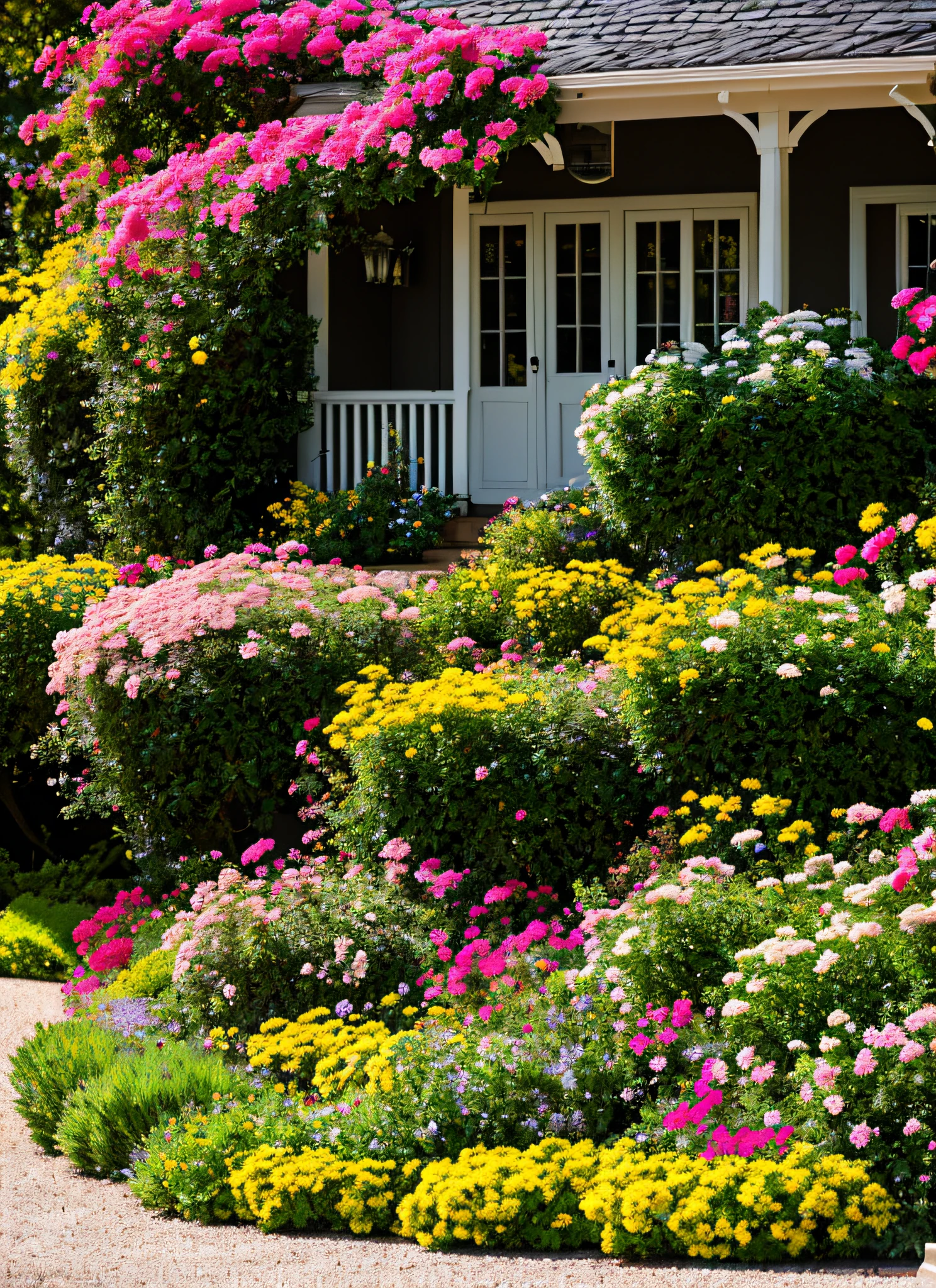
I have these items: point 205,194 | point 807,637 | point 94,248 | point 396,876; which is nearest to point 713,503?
point 807,637

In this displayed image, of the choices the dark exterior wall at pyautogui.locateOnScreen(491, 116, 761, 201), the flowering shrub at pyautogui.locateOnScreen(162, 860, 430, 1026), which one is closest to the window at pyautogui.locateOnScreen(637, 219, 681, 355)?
the dark exterior wall at pyautogui.locateOnScreen(491, 116, 761, 201)

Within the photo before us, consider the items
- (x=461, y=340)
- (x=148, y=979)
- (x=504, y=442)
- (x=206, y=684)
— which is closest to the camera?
(x=148, y=979)

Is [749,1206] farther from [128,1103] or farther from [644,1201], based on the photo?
[128,1103]

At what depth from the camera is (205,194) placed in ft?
33.3

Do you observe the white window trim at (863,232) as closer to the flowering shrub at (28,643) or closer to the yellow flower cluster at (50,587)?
the yellow flower cluster at (50,587)

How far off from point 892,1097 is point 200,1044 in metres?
2.77

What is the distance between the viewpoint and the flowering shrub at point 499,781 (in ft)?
18.1

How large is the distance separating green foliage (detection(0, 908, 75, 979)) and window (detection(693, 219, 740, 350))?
6898 millimetres

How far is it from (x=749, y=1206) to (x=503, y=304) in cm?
904

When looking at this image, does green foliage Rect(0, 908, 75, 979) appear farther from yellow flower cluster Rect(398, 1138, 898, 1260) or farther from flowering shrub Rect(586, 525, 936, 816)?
yellow flower cluster Rect(398, 1138, 898, 1260)

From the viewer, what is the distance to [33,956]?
23.5 ft

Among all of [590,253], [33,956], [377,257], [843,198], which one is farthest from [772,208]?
[33,956]

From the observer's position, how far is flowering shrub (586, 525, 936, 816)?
203 inches

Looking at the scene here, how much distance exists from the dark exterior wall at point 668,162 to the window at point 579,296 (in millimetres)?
333
